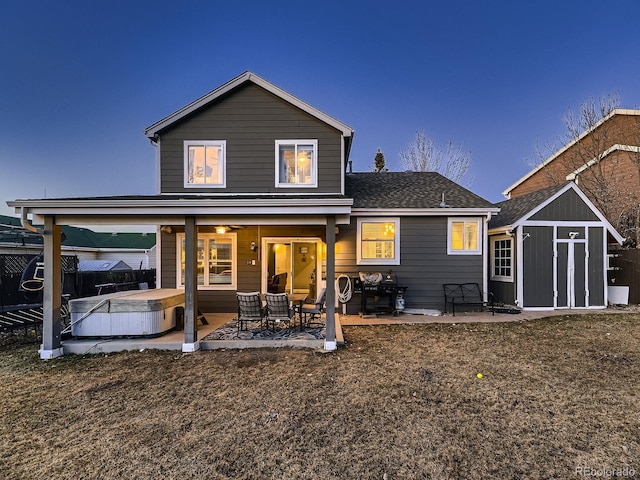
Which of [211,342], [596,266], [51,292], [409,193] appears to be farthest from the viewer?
[409,193]

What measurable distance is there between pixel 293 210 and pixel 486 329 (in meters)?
5.68

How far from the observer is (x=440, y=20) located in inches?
647

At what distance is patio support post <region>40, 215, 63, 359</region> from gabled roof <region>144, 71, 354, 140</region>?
4216 mm

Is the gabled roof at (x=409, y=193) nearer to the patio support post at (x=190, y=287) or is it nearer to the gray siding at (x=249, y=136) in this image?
the gray siding at (x=249, y=136)

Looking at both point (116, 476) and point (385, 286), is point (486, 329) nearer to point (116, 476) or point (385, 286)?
point (385, 286)

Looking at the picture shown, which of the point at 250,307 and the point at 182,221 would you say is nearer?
the point at 182,221

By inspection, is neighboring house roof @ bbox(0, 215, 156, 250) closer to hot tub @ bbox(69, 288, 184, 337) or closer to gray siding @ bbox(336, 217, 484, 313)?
hot tub @ bbox(69, 288, 184, 337)

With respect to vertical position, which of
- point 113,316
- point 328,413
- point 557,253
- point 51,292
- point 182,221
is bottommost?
point 328,413

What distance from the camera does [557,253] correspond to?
9570mm

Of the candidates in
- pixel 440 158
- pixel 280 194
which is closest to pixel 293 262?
pixel 280 194

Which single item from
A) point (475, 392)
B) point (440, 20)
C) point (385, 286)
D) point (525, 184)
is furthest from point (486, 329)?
point (525, 184)

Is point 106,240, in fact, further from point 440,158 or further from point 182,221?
point 440,158

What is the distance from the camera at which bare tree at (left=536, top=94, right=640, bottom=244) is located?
1329cm

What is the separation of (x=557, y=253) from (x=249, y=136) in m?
10.2
